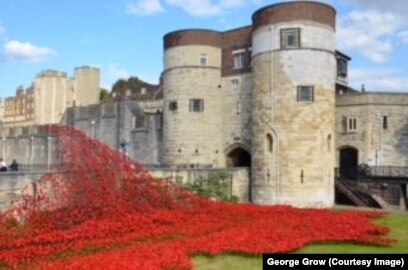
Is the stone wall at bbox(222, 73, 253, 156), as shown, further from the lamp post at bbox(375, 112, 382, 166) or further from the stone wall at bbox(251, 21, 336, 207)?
the lamp post at bbox(375, 112, 382, 166)

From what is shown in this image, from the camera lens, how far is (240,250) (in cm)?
1252

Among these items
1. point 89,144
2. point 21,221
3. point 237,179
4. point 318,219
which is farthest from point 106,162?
point 237,179

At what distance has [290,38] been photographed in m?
27.1

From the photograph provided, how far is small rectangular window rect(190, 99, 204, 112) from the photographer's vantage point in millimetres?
31625

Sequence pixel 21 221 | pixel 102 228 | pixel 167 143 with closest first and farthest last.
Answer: pixel 102 228 → pixel 21 221 → pixel 167 143

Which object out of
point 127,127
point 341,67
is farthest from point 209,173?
point 341,67

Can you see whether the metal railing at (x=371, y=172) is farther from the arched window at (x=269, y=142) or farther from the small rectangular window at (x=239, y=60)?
the small rectangular window at (x=239, y=60)

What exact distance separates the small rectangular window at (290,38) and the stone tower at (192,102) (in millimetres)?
6306

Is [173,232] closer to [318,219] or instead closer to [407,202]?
[318,219]

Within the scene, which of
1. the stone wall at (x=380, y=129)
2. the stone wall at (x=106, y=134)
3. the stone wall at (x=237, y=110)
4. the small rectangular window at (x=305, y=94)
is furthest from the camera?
the stone wall at (x=106, y=134)

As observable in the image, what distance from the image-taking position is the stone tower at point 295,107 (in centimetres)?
2636

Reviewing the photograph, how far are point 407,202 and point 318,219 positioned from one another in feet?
38.1

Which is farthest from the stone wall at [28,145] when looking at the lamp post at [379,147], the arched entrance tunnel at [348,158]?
the lamp post at [379,147]

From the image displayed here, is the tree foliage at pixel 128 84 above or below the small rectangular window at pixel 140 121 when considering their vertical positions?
above
